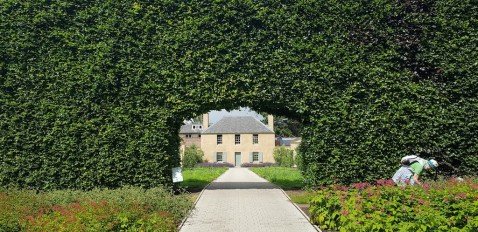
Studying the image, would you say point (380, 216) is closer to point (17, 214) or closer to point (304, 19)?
point (17, 214)

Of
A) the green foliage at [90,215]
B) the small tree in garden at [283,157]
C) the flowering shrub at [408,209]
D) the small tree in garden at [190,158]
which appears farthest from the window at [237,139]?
the flowering shrub at [408,209]

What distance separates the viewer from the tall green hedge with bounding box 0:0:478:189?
13.6 metres

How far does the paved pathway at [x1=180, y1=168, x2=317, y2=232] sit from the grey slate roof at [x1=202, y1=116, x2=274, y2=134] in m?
40.5

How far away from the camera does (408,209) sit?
726 centimetres

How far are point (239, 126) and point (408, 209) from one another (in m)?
49.8

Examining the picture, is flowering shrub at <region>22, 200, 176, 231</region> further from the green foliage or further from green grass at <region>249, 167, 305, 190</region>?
green grass at <region>249, 167, 305, 190</region>

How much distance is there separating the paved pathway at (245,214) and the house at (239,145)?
39.9 m

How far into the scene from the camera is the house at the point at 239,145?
55.3 m

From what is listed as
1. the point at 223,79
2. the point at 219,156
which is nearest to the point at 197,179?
the point at 223,79

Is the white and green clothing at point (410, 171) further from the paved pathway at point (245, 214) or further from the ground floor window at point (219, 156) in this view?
the ground floor window at point (219, 156)

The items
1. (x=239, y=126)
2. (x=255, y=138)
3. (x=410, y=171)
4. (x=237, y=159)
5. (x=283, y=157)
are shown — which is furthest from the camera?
(x=239, y=126)

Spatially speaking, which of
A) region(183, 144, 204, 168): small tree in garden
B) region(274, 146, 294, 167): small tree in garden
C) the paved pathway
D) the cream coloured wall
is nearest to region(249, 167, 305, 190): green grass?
the paved pathway

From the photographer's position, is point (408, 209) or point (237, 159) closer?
point (408, 209)

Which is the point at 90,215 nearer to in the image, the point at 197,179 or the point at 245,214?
the point at 245,214
